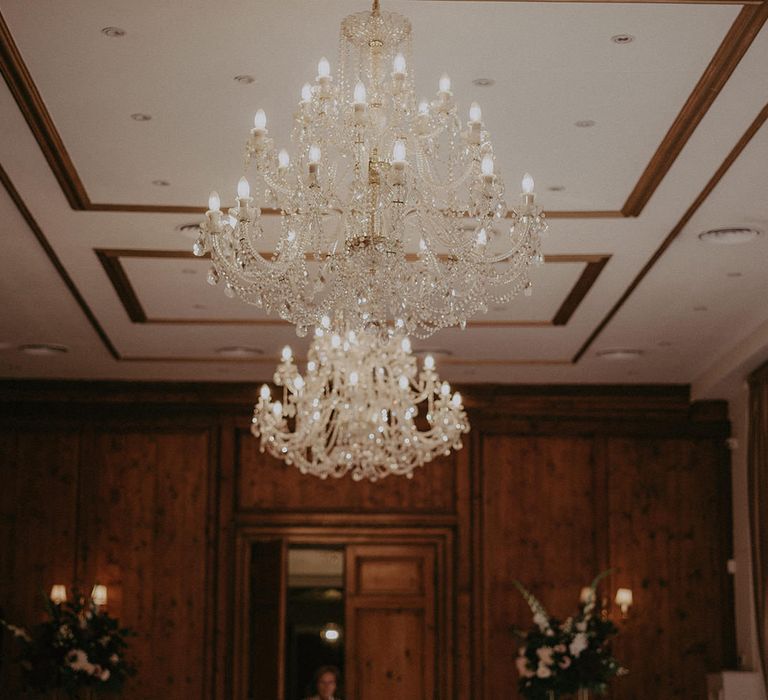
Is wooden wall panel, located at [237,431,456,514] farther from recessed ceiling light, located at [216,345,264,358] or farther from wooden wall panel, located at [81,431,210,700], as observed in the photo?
recessed ceiling light, located at [216,345,264,358]

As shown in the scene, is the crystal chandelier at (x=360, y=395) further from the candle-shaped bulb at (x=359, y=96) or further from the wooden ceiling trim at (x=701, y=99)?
the candle-shaped bulb at (x=359, y=96)

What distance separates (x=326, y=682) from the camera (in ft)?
40.3

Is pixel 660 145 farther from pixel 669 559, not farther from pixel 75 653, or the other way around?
pixel 75 653

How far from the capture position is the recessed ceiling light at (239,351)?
12.4 meters

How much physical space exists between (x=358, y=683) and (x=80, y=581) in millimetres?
2985

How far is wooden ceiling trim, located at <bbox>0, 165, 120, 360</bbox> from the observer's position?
7.95m

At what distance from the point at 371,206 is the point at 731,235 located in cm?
390

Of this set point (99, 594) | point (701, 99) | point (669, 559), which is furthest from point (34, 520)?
point (701, 99)

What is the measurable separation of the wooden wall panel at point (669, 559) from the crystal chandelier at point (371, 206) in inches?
317

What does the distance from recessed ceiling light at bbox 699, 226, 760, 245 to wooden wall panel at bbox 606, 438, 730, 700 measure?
534cm

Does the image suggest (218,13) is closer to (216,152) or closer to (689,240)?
(216,152)

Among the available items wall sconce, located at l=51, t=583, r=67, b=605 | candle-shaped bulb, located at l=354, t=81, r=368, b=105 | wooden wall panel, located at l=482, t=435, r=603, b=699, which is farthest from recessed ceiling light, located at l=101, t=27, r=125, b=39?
wooden wall panel, located at l=482, t=435, r=603, b=699

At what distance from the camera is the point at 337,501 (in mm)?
13695

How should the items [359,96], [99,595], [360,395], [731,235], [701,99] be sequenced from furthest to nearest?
[99,595]
[360,395]
[731,235]
[701,99]
[359,96]
